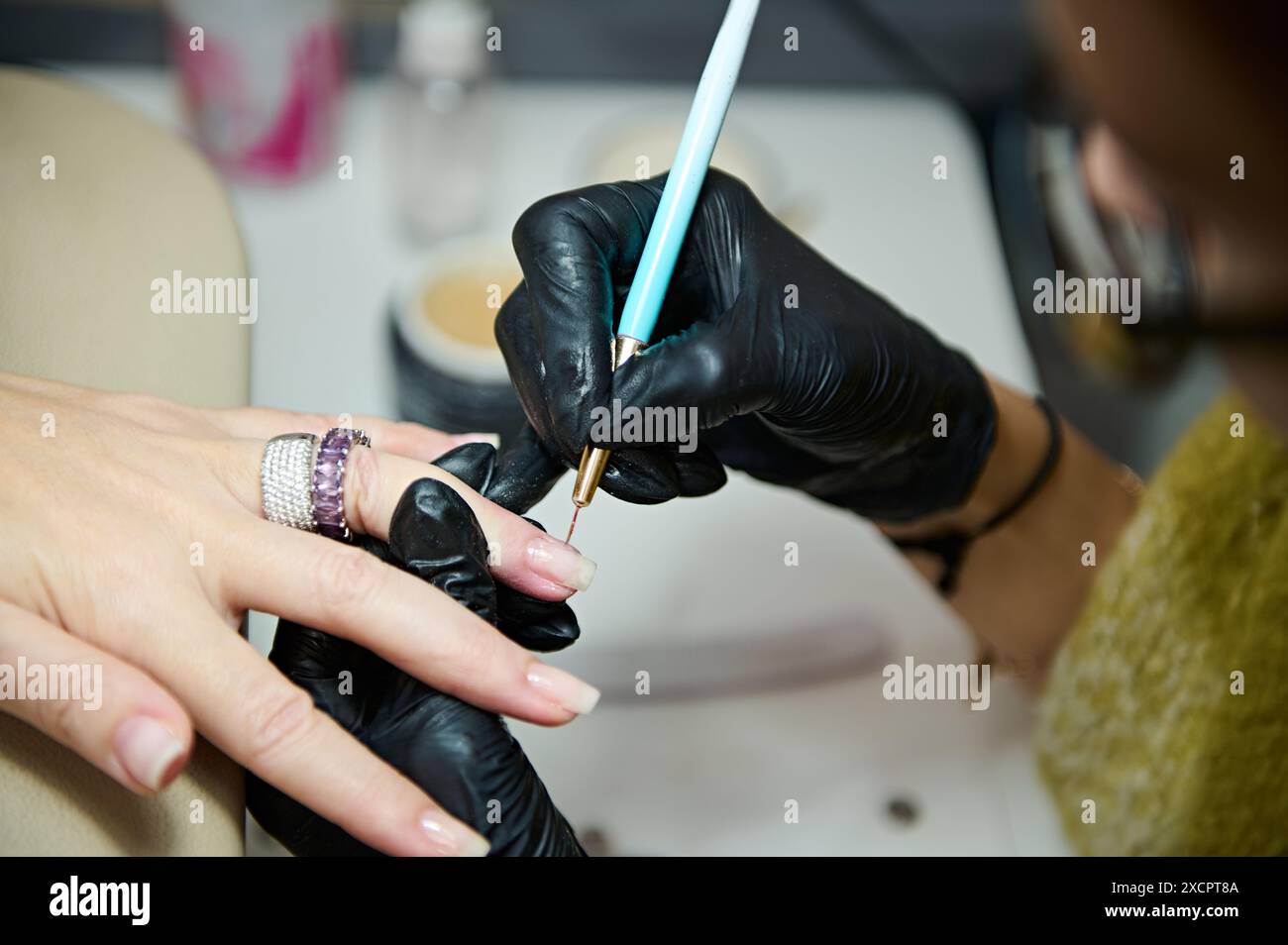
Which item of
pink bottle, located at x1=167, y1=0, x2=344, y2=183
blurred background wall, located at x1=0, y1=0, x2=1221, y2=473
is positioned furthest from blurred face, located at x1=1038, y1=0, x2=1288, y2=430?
pink bottle, located at x1=167, y1=0, x2=344, y2=183

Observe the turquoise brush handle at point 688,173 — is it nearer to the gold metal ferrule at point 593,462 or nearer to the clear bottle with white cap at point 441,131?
the gold metal ferrule at point 593,462

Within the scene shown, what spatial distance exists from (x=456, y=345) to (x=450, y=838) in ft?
1.42

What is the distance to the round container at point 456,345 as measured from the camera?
2.62 feet

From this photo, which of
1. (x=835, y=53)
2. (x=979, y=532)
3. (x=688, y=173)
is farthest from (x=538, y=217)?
(x=835, y=53)

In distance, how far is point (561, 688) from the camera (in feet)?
1.65

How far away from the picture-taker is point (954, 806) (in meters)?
0.72

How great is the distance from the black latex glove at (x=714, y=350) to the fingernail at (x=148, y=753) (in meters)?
0.21

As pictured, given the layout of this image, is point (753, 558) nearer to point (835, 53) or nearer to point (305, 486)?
point (305, 486)

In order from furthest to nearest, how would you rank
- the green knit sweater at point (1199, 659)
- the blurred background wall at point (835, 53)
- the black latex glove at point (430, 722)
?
the blurred background wall at point (835, 53) → the green knit sweater at point (1199, 659) → the black latex glove at point (430, 722)

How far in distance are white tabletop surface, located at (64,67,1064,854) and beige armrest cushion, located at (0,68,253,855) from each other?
0.13 meters

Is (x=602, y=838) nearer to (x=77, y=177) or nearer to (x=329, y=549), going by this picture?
(x=329, y=549)

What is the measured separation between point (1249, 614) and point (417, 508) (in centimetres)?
47

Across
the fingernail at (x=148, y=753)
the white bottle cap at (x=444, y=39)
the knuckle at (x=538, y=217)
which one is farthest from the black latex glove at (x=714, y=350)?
the white bottle cap at (x=444, y=39)

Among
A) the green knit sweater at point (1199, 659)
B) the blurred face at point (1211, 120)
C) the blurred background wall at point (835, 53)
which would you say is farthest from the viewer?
the blurred background wall at point (835, 53)
